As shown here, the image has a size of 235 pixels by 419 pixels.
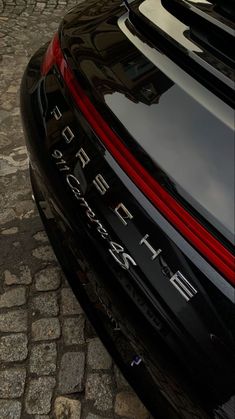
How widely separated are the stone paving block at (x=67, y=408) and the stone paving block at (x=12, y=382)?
165 millimetres

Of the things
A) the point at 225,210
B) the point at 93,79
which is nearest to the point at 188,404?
the point at 225,210

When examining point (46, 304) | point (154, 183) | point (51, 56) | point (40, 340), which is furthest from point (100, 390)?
point (51, 56)

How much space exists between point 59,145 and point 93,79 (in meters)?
0.25

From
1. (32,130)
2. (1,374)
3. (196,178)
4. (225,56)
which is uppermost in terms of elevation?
(225,56)

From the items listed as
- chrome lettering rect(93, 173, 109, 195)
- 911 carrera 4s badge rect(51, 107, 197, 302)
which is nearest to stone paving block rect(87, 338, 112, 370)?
911 carrera 4s badge rect(51, 107, 197, 302)

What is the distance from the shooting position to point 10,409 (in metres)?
2.09

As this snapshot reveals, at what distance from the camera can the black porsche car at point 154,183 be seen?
4.40 ft

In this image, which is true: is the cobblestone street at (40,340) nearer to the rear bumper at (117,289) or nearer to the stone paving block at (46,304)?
the stone paving block at (46,304)

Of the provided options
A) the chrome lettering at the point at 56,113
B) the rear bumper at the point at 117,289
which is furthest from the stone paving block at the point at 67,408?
the chrome lettering at the point at 56,113

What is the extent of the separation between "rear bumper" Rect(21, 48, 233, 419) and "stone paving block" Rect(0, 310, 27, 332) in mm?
427

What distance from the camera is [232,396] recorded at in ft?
4.25

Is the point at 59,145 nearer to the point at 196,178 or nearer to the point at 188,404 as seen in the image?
the point at 196,178

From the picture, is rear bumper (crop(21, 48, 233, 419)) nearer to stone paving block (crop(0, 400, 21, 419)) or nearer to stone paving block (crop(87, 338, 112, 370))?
stone paving block (crop(87, 338, 112, 370))

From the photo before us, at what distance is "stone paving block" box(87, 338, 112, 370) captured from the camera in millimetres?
2246
